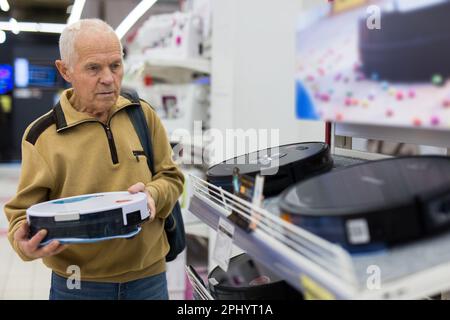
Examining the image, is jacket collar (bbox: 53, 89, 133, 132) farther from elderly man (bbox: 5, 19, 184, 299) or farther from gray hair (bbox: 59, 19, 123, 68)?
gray hair (bbox: 59, 19, 123, 68)

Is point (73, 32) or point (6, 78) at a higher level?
point (6, 78)

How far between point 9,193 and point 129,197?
213 inches

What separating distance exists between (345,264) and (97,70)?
3.09 feet

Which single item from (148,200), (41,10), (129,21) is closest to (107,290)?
(148,200)

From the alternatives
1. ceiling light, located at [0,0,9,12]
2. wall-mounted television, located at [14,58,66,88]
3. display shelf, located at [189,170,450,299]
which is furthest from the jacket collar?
wall-mounted television, located at [14,58,66,88]

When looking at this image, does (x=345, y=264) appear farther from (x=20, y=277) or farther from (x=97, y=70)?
(x=20, y=277)

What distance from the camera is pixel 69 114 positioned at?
1.40 metres

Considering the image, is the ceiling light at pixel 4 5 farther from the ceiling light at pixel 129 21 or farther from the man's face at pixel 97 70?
the man's face at pixel 97 70

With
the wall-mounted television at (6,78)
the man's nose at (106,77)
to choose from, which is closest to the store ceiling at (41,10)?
the wall-mounted television at (6,78)

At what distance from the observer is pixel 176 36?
304 cm

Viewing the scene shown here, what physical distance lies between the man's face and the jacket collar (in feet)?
0.13

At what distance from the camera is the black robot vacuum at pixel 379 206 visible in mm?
722

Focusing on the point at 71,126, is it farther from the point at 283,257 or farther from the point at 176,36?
the point at 176,36
